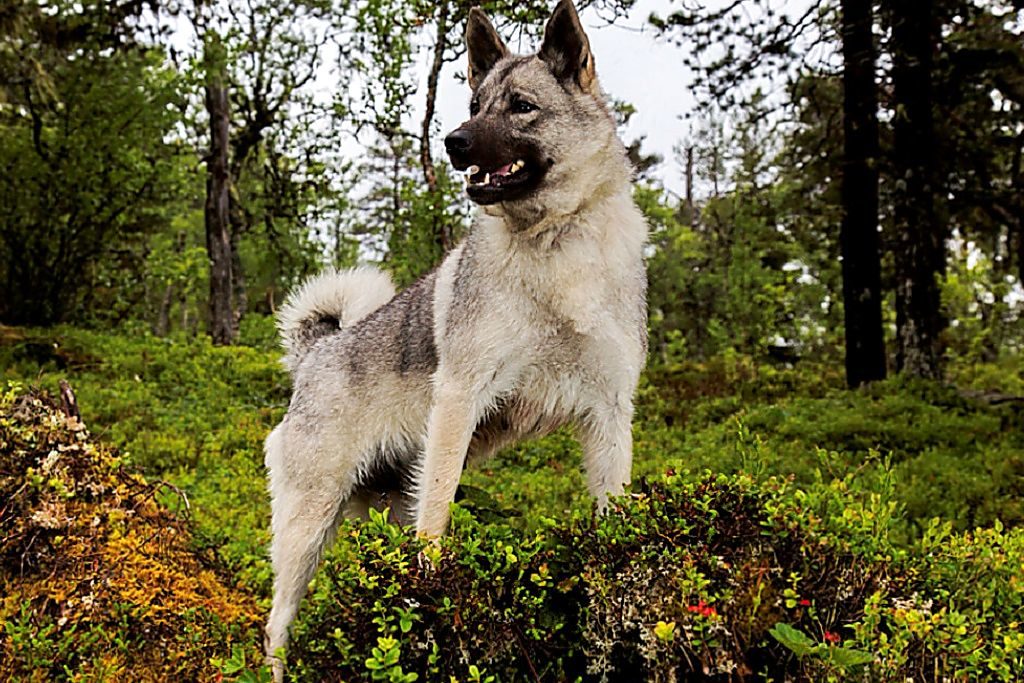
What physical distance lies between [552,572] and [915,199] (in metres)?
9.11

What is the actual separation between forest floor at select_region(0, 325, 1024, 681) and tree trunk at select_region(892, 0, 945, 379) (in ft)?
10.1

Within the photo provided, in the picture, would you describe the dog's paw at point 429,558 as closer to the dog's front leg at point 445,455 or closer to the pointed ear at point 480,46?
the dog's front leg at point 445,455

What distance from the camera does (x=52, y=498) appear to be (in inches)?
170

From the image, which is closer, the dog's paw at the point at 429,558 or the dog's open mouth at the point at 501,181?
the dog's paw at the point at 429,558

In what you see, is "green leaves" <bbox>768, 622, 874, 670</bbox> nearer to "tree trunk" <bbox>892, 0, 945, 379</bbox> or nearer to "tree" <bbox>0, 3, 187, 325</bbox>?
"tree trunk" <bbox>892, 0, 945, 379</bbox>

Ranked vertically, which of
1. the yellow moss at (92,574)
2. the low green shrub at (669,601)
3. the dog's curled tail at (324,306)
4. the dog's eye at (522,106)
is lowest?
the yellow moss at (92,574)

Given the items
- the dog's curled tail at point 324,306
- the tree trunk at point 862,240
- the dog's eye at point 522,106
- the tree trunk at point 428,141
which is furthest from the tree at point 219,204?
the dog's eye at point 522,106

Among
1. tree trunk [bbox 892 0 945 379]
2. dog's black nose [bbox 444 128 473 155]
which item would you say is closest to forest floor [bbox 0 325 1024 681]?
dog's black nose [bbox 444 128 473 155]

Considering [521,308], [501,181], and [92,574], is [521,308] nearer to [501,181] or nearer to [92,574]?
[501,181]

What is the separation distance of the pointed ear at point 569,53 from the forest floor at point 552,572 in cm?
163

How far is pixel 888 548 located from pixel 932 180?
886cm

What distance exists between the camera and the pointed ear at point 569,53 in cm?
334

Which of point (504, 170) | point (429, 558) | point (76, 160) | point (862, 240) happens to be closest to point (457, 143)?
point (504, 170)

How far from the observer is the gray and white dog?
124 inches
